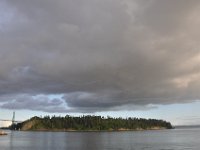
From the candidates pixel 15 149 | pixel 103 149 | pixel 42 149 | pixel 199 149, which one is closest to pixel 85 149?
pixel 103 149

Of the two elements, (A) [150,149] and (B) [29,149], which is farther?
(B) [29,149]

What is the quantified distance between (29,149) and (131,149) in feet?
120

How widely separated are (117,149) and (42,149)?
26.9 meters

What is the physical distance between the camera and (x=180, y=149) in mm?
114625

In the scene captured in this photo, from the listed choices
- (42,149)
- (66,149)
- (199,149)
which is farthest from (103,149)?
(199,149)

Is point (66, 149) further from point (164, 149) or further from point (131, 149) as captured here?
point (164, 149)

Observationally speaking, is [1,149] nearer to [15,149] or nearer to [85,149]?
[15,149]

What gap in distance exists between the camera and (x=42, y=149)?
411ft

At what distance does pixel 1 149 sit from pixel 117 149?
41.3m

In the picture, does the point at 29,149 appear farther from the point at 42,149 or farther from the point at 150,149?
the point at 150,149

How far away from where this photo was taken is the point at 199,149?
113 meters

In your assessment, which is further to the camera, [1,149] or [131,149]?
[1,149]

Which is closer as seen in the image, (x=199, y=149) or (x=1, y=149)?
(x=199, y=149)

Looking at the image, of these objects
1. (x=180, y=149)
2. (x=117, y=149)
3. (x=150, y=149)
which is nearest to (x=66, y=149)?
(x=117, y=149)
